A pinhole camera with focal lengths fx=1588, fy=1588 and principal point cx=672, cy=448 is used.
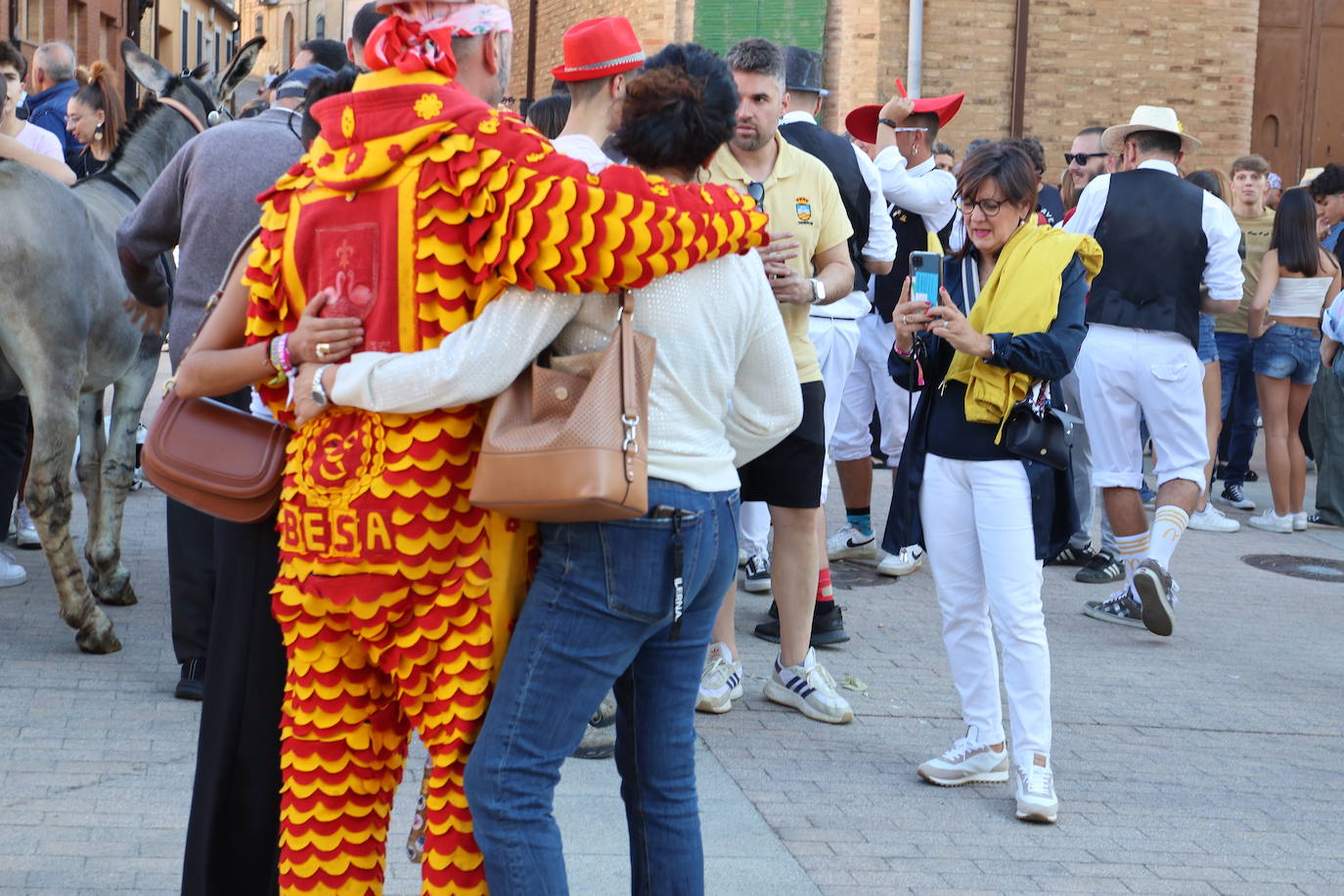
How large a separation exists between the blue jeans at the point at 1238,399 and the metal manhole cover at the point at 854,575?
4056 millimetres

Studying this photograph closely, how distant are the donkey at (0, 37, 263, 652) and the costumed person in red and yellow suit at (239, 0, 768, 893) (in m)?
3.29

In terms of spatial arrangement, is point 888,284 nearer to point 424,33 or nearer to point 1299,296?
point 1299,296

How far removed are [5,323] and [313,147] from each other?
11.2 feet

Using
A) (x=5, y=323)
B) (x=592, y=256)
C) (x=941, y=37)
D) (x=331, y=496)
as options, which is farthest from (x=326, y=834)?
(x=941, y=37)

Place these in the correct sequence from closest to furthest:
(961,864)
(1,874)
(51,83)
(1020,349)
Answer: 1. (1,874)
2. (961,864)
3. (1020,349)
4. (51,83)

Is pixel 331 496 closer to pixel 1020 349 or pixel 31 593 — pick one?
pixel 1020 349

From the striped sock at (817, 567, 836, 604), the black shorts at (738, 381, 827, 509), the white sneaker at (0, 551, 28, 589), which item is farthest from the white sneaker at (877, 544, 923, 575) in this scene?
the white sneaker at (0, 551, 28, 589)

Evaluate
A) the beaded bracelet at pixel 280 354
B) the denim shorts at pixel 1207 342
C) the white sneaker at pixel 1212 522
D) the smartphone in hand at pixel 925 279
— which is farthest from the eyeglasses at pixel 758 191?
the white sneaker at pixel 1212 522

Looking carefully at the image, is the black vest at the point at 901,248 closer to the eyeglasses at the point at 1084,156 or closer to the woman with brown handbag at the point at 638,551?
the eyeglasses at the point at 1084,156

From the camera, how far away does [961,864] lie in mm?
4531

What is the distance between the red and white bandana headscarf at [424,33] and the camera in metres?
2.89

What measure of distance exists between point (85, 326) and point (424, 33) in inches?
147

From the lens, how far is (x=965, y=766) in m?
5.20

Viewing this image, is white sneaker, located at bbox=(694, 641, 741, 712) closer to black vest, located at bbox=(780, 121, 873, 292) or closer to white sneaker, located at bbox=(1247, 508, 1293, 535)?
black vest, located at bbox=(780, 121, 873, 292)
